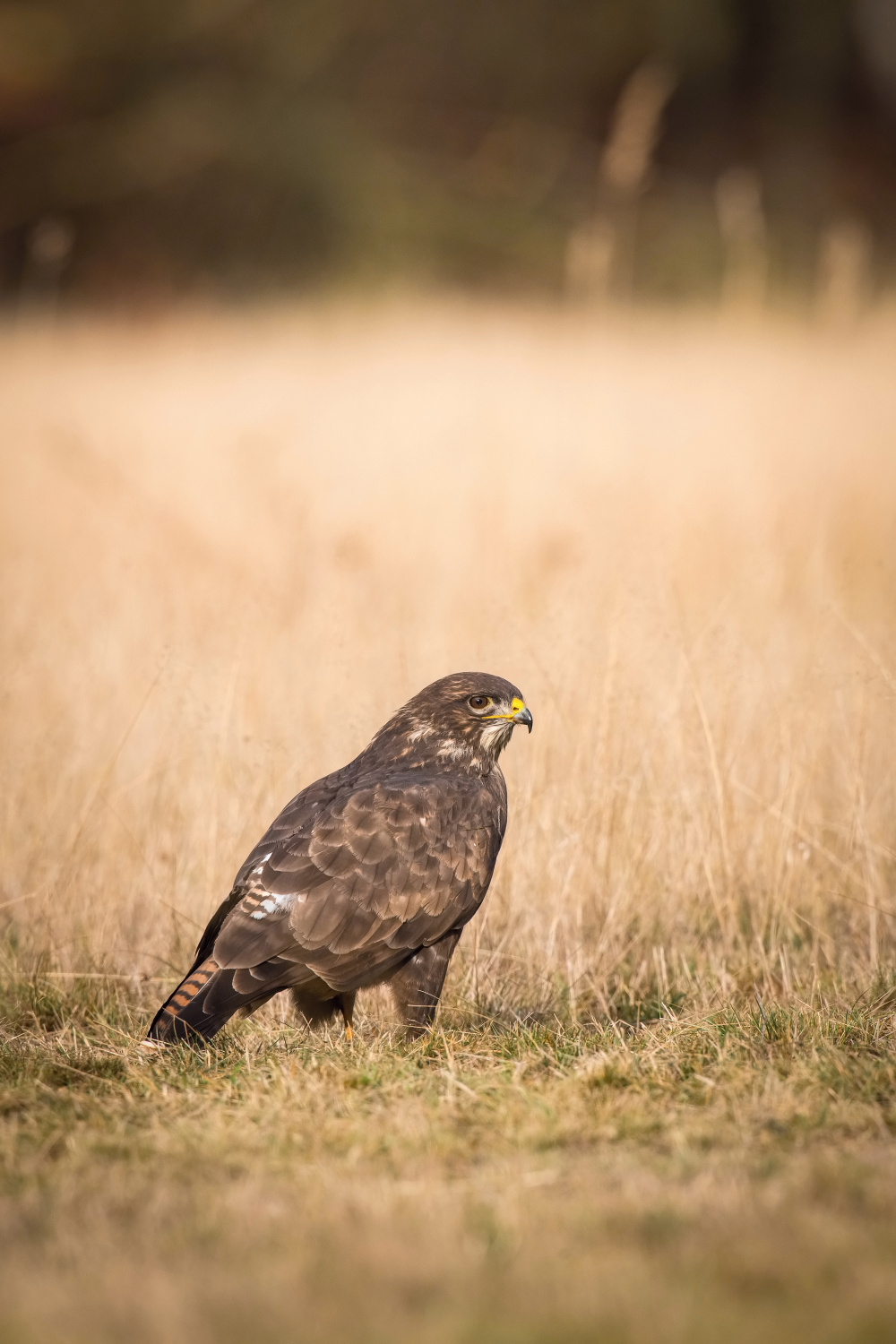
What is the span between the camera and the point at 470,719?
15.5ft

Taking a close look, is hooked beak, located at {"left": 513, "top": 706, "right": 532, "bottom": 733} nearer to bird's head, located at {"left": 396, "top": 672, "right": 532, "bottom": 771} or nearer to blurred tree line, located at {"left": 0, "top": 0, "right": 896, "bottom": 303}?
bird's head, located at {"left": 396, "top": 672, "right": 532, "bottom": 771}

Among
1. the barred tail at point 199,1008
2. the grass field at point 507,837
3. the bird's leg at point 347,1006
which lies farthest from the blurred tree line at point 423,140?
the barred tail at point 199,1008

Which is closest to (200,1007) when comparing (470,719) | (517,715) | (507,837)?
(470,719)

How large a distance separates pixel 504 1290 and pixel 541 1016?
2210 millimetres

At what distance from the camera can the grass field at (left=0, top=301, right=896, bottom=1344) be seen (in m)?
2.52

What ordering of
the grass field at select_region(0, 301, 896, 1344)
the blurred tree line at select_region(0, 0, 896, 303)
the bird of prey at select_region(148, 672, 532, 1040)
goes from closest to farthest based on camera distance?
the grass field at select_region(0, 301, 896, 1344), the bird of prey at select_region(148, 672, 532, 1040), the blurred tree line at select_region(0, 0, 896, 303)

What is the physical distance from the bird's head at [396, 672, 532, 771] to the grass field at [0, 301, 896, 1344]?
86 cm

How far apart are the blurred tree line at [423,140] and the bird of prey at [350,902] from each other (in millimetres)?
13874

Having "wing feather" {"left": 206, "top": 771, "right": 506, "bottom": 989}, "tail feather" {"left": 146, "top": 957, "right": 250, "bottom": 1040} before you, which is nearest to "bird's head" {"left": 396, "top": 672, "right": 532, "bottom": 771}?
"wing feather" {"left": 206, "top": 771, "right": 506, "bottom": 989}

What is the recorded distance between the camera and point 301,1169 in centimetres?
301

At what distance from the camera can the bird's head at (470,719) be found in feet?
15.5

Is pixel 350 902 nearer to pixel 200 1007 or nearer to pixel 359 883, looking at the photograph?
pixel 359 883

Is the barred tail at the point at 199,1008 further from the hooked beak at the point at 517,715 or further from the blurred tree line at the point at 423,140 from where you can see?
the blurred tree line at the point at 423,140

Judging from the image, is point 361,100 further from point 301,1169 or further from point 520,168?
point 301,1169
